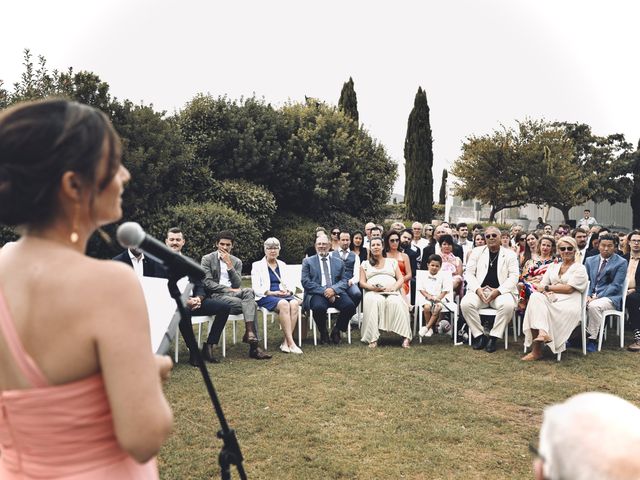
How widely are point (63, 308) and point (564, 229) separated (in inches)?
572

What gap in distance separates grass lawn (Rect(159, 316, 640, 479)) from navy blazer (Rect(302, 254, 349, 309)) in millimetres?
922

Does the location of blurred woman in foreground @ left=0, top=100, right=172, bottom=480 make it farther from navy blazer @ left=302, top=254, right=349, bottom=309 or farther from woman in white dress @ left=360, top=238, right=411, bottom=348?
navy blazer @ left=302, top=254, right=349, bottom=309

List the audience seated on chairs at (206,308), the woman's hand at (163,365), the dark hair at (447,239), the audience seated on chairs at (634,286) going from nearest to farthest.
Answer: the woman's hand at (163,365)
the audience seated on chairs at (206,308)
the audience seated on chairs at (634,286)
the dark hair at (447,239)

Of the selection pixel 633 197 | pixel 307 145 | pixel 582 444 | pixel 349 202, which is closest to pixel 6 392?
pixel 582 444

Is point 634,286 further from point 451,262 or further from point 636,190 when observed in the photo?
point 636,190

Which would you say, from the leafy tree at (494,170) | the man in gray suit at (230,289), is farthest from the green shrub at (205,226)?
the leafy tree at (494,170)

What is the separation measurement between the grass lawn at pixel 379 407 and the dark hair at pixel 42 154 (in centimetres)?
332

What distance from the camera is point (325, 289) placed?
8.55 meters

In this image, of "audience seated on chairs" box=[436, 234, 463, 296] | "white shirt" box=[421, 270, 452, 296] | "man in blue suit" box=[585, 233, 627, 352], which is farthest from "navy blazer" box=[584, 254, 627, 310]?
"white shirt" box=[421, 270, 452, 296]

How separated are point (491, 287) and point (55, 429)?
802cm

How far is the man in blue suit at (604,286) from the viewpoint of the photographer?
8.12m

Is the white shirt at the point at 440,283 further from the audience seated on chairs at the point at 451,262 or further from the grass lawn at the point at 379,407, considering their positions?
the grass lawn at the point at 379,407

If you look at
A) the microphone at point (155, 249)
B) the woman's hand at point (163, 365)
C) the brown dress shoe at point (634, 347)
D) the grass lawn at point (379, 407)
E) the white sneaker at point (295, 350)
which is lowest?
the grass lawn at point (379, 407)

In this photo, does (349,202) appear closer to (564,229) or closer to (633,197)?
(564,229)
